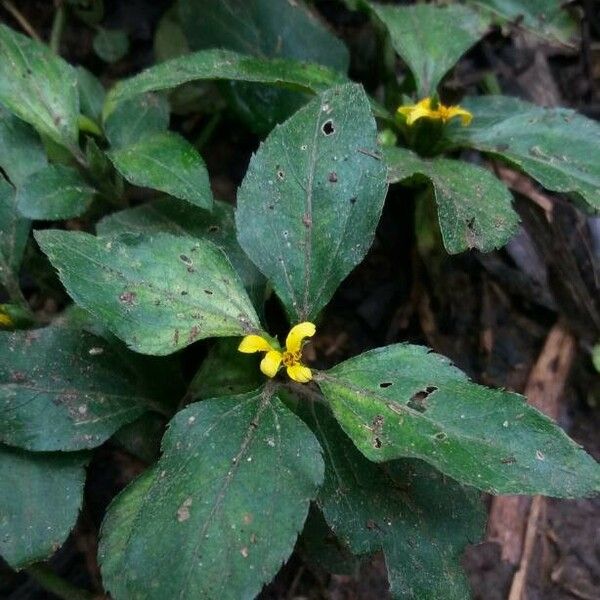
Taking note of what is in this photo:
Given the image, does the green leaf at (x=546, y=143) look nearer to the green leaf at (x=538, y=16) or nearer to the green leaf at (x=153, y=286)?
the green leaf at (x=538, y=16)

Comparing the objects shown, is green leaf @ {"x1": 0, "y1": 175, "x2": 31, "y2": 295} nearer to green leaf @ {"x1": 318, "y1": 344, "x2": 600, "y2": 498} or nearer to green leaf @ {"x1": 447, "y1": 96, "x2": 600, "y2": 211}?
green leaf @ {"x1": 318, "y1": 344, "x2": 600, "y2": 498}

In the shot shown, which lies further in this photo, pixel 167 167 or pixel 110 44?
pixel 110 44

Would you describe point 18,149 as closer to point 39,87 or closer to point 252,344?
point 39,87

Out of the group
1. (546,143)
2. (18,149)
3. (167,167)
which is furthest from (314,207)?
(18,149)

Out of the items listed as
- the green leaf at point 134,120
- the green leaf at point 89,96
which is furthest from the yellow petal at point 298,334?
the green leaf at point 89,96

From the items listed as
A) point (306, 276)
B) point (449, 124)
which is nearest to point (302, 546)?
point (306, 276)

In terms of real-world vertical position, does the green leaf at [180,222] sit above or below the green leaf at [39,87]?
below

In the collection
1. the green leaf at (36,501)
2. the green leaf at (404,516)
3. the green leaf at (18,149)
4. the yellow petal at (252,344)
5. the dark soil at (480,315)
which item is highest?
the green leaf at (18,149)

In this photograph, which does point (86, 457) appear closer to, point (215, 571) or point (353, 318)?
point (215, 571)
